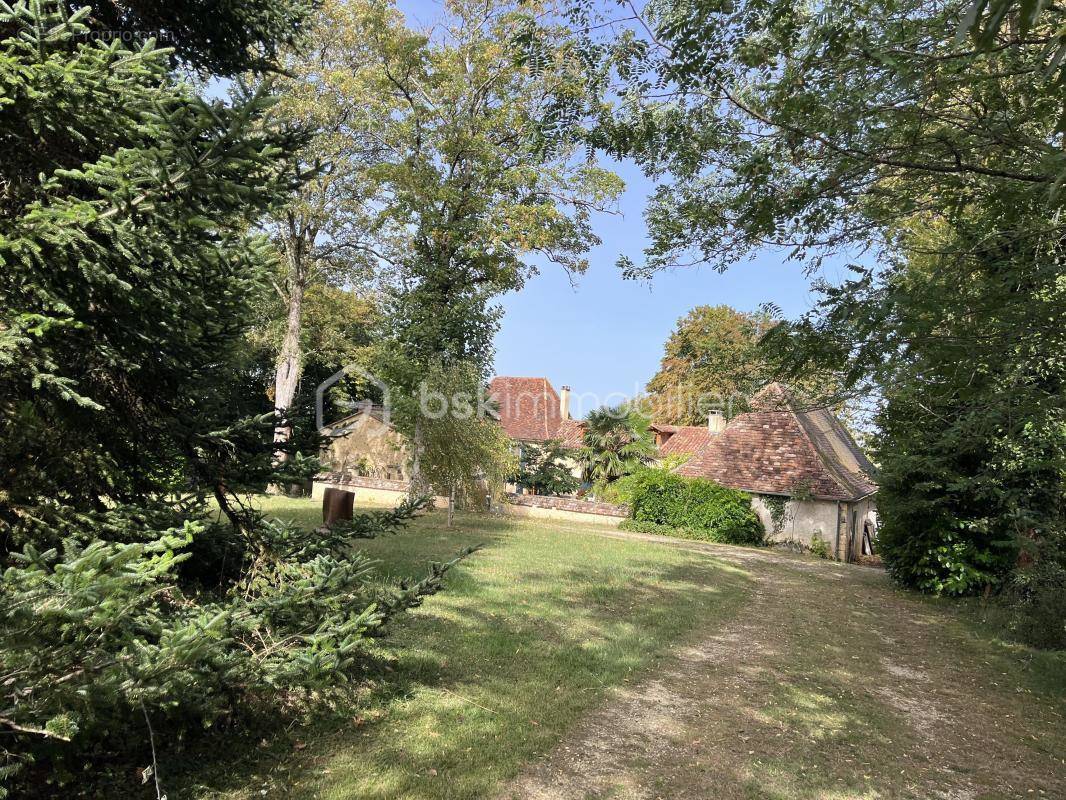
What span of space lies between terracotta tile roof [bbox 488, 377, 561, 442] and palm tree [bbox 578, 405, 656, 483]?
10446 millimetres

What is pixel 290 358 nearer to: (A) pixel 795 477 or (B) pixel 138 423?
(A) pixel 795 477

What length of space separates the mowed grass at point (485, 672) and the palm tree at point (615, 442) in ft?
49.3

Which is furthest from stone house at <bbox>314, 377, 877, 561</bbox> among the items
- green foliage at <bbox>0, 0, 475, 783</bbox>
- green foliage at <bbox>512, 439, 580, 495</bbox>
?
green foliage at <bbox>0, 0, 475, 783</bbox>

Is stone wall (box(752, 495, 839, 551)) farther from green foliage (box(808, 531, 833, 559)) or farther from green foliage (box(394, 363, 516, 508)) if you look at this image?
green foliage (box(394, 363, 516, 508))

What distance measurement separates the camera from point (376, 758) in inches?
182

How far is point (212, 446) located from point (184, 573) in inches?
44.0

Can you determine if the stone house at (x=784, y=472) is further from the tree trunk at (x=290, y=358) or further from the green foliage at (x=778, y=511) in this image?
the tree trunk at (x=290, y=358)

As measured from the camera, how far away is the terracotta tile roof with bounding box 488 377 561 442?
138 ft

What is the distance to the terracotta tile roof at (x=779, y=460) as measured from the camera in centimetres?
2358

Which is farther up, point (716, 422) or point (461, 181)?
point (461, 181)

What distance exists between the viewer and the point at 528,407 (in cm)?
4372

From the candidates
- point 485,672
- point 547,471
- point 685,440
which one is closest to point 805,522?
point 685,440

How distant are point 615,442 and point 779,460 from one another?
7890mm

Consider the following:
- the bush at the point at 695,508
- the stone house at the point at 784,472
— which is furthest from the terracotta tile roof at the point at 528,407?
the bush at the point at 695,508
